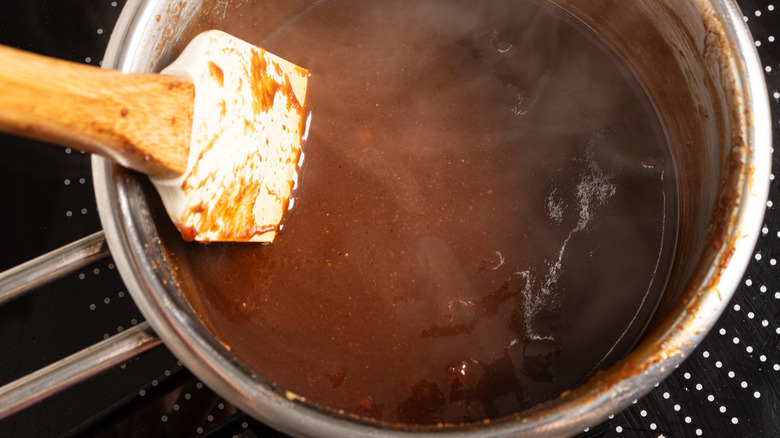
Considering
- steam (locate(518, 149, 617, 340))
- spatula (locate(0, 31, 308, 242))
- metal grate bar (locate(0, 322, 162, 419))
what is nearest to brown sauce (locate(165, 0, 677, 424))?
steam (locate(518, 149, 617, 340))

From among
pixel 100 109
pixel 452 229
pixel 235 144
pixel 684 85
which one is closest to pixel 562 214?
pixel 452 229

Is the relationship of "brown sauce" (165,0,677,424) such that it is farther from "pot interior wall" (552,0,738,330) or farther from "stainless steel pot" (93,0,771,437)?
"stainless steel pot" (93,0,771,437)

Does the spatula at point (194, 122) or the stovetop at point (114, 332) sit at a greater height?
the spatula at point (194, 122)

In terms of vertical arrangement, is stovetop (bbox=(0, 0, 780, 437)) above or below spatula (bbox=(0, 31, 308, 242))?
below

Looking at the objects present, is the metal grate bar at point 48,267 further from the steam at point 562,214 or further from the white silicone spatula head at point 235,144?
the steam at point 562,214

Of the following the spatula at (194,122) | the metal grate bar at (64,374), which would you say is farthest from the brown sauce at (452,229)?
the metal grate bar at (64,374)

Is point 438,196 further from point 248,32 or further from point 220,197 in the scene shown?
point 248,32

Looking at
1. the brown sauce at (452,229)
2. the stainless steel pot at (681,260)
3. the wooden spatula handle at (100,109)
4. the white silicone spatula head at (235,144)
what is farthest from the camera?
the brown sauce at (452,229)
